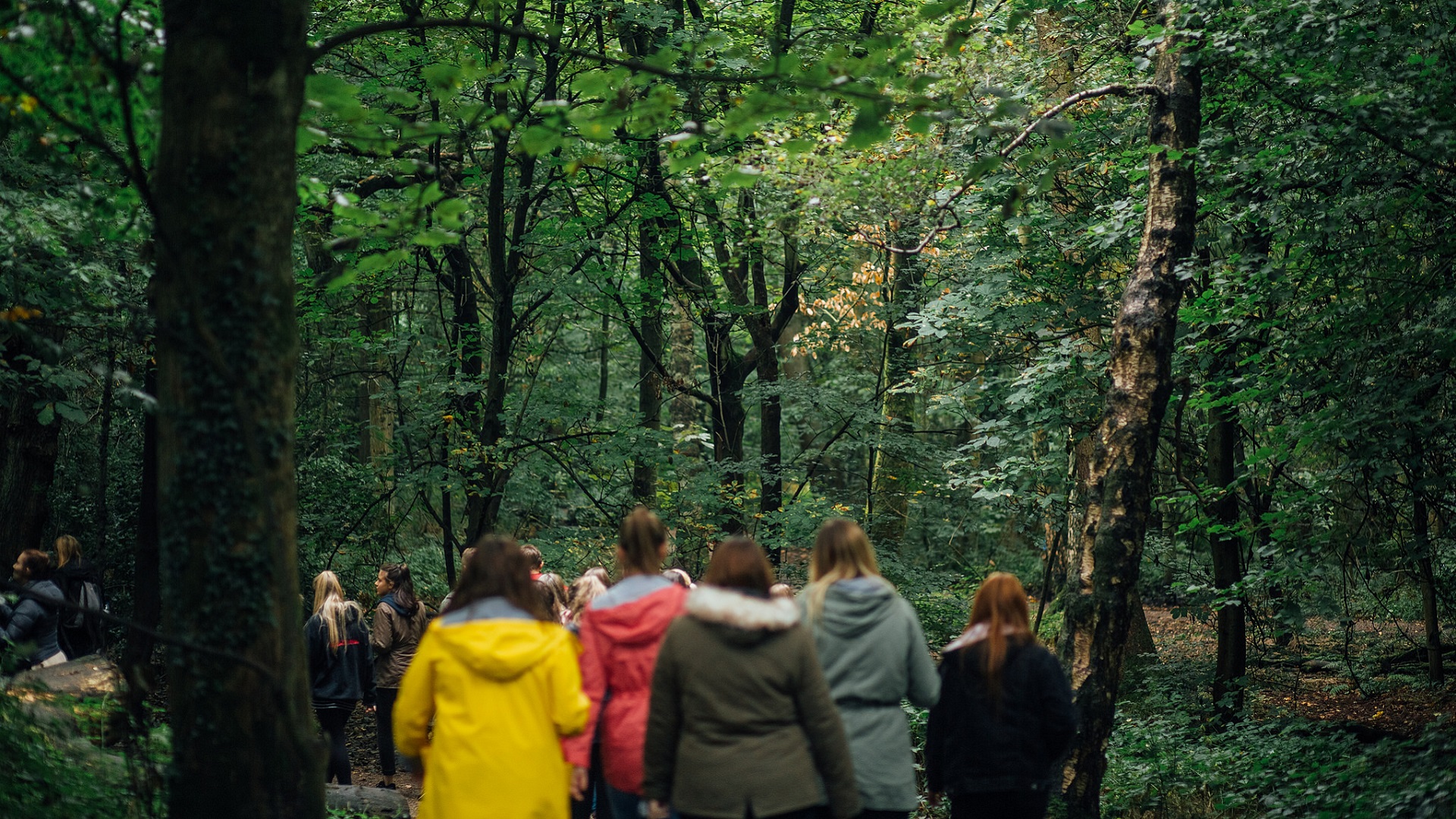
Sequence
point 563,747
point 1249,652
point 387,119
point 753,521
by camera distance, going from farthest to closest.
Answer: point 1249,652, point 753,521, point 387,119, point 563,747

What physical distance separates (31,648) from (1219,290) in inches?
365

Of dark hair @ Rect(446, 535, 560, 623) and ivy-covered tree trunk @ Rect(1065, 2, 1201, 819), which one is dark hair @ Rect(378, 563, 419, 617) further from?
ivy-covered tree trunk @ Rect(1065, 2, 1201, 819)

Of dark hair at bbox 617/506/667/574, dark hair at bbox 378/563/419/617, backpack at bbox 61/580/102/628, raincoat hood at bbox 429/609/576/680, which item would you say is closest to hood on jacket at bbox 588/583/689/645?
dark hair at bbox 617/506/667/574

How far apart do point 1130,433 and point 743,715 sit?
4809 millimetres

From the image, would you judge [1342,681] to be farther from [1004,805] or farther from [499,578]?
[499,578]

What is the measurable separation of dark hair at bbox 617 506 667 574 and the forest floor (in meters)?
8.94

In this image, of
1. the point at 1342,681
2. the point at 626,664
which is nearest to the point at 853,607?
the point at 626,664

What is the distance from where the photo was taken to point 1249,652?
51.9 feet

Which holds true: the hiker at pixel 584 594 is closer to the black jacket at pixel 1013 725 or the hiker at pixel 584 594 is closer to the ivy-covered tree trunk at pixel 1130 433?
the black jacket at pixel 1013 725

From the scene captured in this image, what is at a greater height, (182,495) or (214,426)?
(214,426)

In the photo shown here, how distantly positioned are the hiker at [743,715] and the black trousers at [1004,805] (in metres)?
1.06

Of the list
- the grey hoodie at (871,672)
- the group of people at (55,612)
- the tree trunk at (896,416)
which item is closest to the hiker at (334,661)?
the group of people at (55,612)

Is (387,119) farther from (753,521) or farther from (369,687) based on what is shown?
(753,521)

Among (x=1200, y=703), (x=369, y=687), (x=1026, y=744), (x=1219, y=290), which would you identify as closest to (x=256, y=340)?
(x=1026, y=744)
